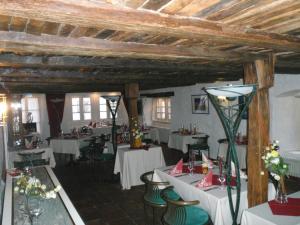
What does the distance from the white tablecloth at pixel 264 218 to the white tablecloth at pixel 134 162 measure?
3629mm

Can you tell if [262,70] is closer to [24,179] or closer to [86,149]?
[24,179]

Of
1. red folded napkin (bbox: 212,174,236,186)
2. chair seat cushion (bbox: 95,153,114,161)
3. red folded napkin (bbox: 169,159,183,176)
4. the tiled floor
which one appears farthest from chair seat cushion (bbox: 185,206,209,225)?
chair seat cushion (bbox: 95,153,114,161)

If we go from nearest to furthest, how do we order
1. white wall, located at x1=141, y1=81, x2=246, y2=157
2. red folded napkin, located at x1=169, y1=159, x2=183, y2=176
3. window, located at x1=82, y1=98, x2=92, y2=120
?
red folded napkin, located at x1=169, y1=159, x2=183, y2=176 < white wall, located at x1=141, y1=81, x2=246, y2=157 < window, located at x1=82, y1=98, x2=92, y2=120

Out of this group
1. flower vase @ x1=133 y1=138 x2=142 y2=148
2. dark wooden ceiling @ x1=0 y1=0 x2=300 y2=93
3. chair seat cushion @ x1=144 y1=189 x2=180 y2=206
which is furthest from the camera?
flower vase @ x1=133 y1=138 x2=142 y2=148

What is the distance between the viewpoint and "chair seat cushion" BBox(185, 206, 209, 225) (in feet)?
10.9

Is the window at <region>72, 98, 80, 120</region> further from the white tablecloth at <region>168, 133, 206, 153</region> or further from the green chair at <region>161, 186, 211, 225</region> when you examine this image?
the green chair at <region>161, 186, 211, 225</region>

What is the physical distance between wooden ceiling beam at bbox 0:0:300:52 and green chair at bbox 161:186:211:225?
1961mm

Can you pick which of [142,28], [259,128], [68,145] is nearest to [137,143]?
[68,145]

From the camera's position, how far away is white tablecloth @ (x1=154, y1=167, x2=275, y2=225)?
329cm

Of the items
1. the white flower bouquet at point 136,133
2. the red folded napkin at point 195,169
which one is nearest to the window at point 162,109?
the white flower bouquet at point 136,133

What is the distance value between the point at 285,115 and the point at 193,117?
3.66 meters

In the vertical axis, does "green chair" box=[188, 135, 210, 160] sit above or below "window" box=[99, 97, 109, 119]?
below

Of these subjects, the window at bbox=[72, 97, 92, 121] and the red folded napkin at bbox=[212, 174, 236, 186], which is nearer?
the red folded napkin at bbox=[212, 174, 236, 186]

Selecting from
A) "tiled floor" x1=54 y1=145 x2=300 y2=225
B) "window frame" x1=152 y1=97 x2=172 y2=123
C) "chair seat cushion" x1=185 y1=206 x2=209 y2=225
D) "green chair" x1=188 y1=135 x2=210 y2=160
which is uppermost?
"window frame" x1=152 y1=97 x2=172 y2=123
